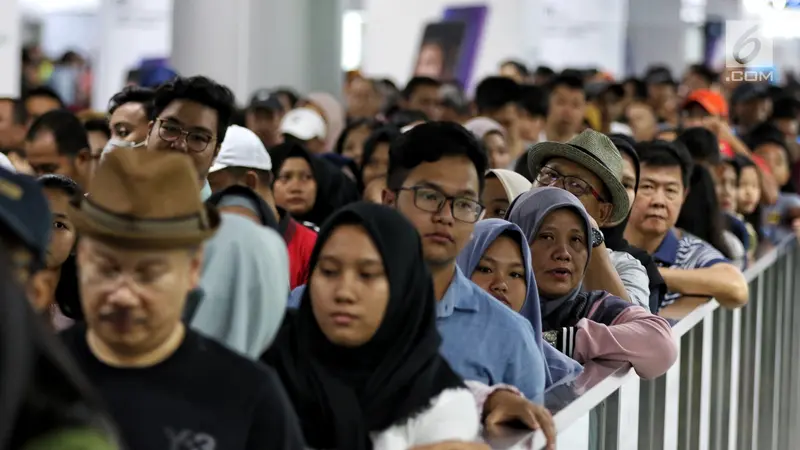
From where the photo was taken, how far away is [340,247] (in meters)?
2.93

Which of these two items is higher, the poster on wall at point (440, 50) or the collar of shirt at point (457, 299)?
Answer: the poster on wall at point (440, 50)

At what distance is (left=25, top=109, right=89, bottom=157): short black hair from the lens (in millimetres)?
6586

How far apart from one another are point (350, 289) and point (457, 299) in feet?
2.83

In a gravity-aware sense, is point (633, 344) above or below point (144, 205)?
below

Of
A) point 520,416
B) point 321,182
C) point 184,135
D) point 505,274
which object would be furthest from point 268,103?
point 520,416

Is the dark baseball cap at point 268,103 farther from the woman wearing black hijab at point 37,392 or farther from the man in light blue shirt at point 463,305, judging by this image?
the woman wearing black hijab at point 37,392

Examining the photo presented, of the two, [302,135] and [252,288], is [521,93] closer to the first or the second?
[302,135]

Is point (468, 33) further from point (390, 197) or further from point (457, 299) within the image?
point (457, 299)

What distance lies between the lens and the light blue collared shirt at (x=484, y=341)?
3.68m

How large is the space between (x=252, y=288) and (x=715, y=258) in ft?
13.6

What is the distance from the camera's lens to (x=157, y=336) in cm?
238

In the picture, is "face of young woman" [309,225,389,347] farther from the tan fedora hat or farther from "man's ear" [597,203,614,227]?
"man's ear" [597,203,614,227]

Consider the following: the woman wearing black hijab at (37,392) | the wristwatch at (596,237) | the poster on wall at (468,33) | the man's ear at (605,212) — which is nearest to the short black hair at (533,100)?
the man's ear at (605,212)

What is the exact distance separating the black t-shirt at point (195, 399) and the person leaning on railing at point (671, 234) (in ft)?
12.6
